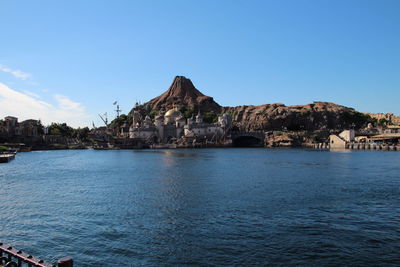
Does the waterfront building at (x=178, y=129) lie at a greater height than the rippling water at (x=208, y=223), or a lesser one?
greater

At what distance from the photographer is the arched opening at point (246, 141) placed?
183750 millimetres

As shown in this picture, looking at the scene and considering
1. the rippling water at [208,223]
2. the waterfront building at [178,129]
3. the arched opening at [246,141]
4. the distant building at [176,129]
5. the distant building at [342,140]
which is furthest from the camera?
the arched opening at [246,141]

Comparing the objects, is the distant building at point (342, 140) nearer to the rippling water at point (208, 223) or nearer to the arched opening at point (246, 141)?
the arched opening at point (246, 141)

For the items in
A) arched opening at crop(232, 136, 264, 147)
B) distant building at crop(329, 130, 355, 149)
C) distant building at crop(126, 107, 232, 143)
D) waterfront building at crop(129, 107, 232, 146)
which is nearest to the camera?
distant building at crop(329, 130, 355, 149)

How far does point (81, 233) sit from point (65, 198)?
44.8 ft

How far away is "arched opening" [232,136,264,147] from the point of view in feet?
603

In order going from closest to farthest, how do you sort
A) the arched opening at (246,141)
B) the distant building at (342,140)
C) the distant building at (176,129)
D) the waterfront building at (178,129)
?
the distant building at (342,140), the waterfront building at (178,129), the distant building at (176,129), the arched opening at (246,141)

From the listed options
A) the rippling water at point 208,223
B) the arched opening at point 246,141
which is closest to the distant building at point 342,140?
the arched opening at point 246,141

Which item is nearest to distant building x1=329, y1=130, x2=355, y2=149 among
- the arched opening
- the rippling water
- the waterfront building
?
the arched opening

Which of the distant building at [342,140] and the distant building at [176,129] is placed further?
the distant building at [176,129]

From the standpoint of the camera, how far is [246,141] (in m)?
188

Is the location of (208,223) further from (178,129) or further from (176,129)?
(176,129)

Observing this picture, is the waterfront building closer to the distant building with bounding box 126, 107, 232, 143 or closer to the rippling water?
the distant building with bounding box 126, 107, 232, 143

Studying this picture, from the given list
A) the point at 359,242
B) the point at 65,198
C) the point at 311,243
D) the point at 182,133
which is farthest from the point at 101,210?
the point at 182,133
